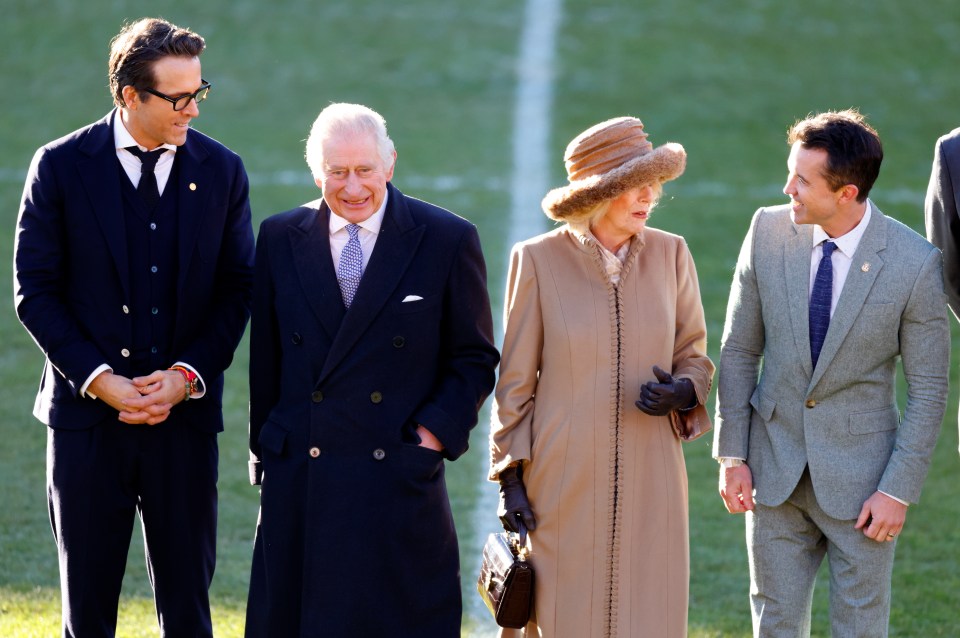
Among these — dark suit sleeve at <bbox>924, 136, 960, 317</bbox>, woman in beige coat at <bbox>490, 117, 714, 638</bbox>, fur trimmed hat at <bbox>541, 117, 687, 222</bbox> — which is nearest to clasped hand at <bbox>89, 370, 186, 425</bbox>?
woman in beige coat at <bbox>490, 117, 714, 638</bbox>

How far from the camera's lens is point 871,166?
4.44 m

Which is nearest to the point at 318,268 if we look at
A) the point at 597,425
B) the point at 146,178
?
the point at 146,178

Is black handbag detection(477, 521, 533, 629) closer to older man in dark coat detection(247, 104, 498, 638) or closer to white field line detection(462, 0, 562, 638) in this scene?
older man in dark coat detection(247, 104, 498, 638)

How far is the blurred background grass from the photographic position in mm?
7320

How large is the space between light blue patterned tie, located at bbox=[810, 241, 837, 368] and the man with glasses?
197 cm

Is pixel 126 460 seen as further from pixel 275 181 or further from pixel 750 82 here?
pixel 750 82

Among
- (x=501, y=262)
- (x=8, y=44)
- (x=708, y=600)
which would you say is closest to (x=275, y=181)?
(x=501, y=262)

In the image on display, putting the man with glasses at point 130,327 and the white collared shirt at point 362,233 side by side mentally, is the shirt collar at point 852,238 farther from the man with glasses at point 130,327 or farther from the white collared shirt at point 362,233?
the man with glasses at point 130,327

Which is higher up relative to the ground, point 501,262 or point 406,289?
point 501,262

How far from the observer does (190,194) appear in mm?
4871

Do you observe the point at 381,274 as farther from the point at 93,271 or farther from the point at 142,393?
the point at 93,271

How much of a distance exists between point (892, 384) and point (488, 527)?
3151mm

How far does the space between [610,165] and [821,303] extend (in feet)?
2.68

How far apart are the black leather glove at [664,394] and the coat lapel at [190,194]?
1598 mm
